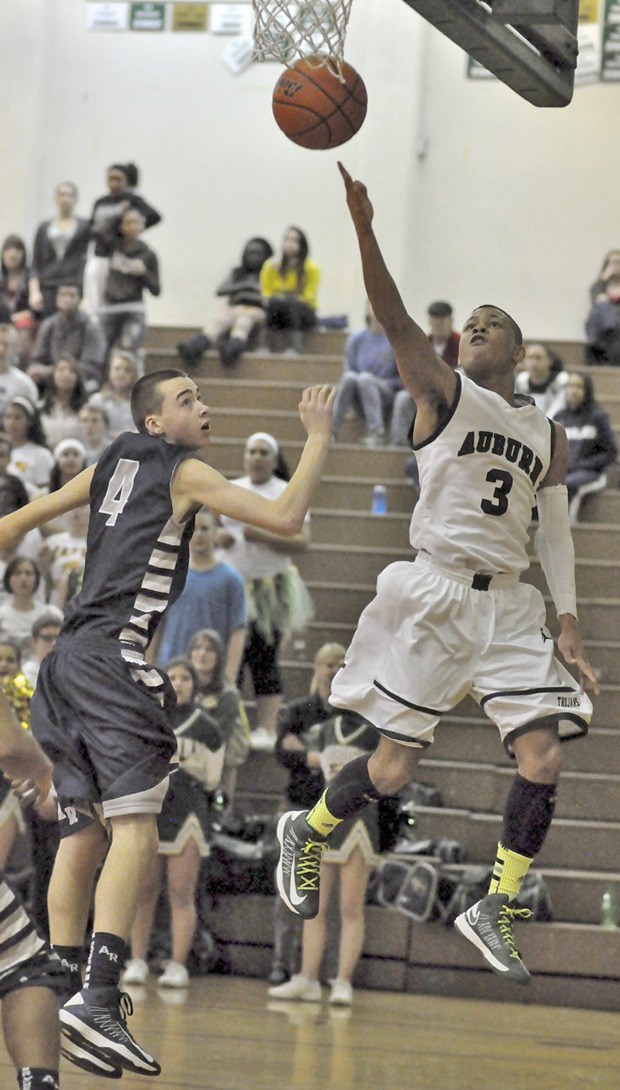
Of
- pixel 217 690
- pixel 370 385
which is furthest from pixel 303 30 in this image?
pixel 370 385

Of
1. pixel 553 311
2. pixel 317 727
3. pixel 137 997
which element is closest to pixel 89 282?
pixel 553 311

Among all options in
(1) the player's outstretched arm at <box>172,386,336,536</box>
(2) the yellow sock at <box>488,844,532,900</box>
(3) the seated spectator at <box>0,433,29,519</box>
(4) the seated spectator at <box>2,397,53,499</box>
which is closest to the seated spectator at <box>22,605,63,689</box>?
(3) the seated spectator at <box>0,433,29,519</box>

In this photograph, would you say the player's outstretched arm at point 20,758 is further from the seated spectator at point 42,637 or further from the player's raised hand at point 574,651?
the seated spectator at point 42,637

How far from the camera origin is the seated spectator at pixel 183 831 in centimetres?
855

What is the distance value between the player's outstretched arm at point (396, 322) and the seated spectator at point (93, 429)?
236 inches

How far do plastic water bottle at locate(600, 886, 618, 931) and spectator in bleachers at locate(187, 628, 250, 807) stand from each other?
226cm

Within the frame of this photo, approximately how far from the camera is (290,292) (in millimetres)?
13953

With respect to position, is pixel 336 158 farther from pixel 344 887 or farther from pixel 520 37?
pixel 520 37

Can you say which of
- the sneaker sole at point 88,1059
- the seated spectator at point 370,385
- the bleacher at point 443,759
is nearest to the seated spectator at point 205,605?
the bleacher at point 443,759

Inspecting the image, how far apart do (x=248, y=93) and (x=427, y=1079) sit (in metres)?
12.1

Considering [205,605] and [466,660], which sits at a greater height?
[466,660]

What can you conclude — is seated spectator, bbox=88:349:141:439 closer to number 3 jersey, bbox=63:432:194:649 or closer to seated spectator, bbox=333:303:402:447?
seated spectator, bbox=333:303:402:447

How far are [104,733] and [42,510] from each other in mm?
736

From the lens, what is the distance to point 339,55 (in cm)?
571
